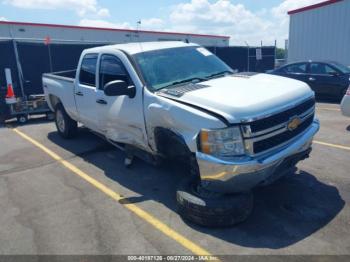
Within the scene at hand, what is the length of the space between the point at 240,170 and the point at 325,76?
1023 centimetres

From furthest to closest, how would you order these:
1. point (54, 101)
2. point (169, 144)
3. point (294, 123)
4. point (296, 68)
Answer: point (296, 68), point (54, 101), point (169, 144), point (294, 123)

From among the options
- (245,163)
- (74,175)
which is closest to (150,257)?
(245,163)

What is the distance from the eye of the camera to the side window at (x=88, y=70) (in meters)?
6.16

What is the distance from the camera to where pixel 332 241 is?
3.50 metres

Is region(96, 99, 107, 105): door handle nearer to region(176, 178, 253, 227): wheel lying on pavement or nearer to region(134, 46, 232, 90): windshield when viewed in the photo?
region(134, 46, 232, 90): windshield

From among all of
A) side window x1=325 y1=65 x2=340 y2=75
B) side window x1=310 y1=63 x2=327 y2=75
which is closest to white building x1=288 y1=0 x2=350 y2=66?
side window x1=310 y1=63 x2=327 y2=75

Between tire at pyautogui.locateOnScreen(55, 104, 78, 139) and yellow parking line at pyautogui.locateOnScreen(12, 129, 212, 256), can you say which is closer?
yellow parking line at pyautogui.locateOnScreen(12, 129, 212, 256)

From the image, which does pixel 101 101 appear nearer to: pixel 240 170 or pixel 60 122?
pixel 60 122

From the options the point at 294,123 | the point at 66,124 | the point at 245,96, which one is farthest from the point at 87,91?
the point at 294,123

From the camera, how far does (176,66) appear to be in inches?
201

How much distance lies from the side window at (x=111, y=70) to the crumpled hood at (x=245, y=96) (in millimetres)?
1276

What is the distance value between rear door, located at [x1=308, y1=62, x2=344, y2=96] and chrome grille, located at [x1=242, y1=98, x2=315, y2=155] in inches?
345

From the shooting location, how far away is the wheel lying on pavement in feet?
12.3

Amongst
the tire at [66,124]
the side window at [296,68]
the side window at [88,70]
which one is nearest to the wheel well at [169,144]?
the side window at [88,70]
